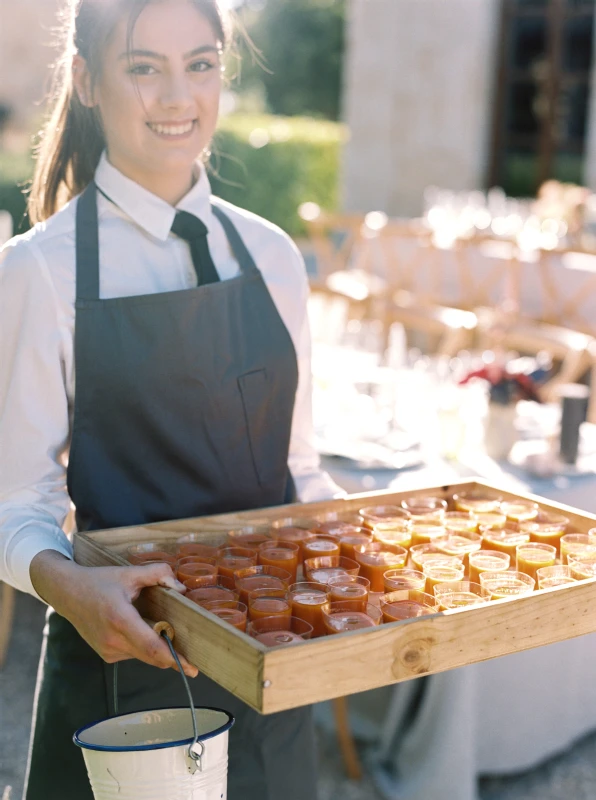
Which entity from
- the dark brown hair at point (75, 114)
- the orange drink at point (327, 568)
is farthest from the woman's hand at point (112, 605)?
the dark brown hair at point (75, 114)

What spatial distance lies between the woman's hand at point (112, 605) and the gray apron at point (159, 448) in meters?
0.27

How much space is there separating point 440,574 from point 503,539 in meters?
0.18

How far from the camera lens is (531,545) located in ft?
4.75

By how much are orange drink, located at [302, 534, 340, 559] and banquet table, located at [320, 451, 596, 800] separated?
3.72ft

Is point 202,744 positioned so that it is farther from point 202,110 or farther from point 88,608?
point 202,110

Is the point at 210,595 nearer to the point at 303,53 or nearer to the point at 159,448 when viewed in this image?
the point at 159,448

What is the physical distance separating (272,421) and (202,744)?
634 millimetres

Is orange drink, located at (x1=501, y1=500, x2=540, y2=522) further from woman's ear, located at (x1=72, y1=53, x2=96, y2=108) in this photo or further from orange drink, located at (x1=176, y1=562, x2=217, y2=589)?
woman's ear, located at (x1=72, y1=53, x2=96, y2=108)

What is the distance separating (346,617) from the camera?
1.21 metres

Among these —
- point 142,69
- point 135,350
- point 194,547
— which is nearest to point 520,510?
point 194,547

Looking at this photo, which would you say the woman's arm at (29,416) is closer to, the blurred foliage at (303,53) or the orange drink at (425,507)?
the orange drink at (425,507)

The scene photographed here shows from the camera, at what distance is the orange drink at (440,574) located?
51.8 inches

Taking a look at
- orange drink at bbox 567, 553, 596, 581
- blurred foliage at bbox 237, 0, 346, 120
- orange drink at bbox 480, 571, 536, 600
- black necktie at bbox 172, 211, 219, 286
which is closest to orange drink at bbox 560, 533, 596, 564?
orange drink at bbox 567, 553, 596, 581

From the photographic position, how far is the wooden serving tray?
3.36ft
